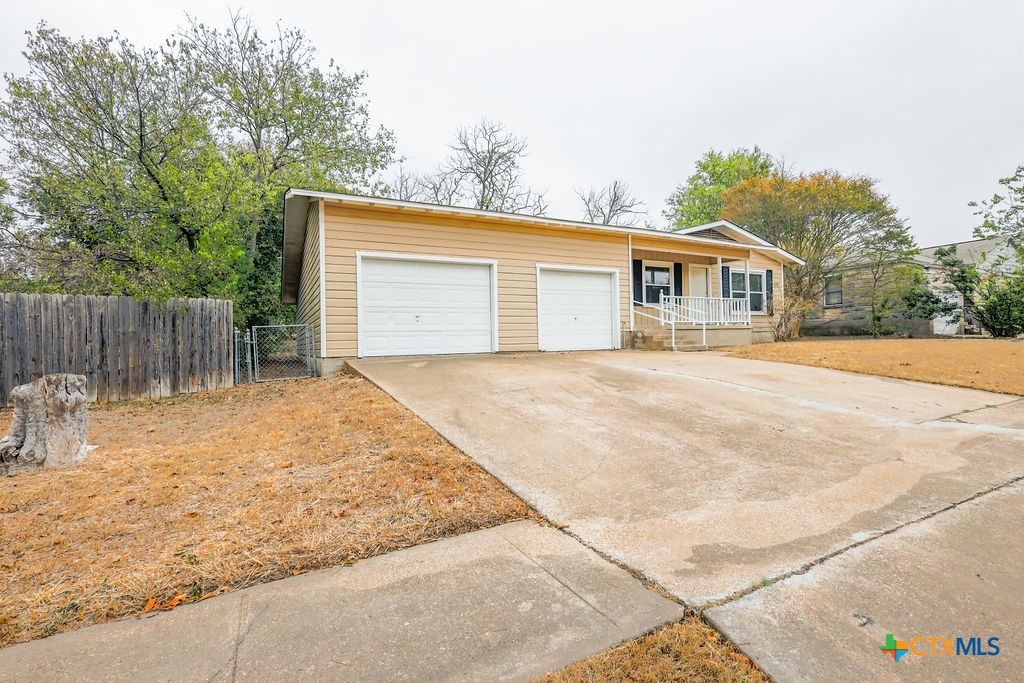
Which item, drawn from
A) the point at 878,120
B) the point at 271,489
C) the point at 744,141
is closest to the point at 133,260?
the point at 271,489

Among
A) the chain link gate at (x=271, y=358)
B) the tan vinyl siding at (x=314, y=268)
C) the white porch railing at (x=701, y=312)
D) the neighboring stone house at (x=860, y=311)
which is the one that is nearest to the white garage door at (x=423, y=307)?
the tan vinyl siding at (x=314, y=268)

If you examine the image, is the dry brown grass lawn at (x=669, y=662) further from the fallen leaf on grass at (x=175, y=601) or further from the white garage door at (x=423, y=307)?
the white garage door at (x=423, y=307)

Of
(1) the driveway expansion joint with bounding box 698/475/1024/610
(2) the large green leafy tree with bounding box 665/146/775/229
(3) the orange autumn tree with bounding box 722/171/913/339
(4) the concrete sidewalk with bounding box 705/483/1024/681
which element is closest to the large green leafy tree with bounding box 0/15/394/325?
(1) the driveway expansion joint with bounding box 698/475/1024/610

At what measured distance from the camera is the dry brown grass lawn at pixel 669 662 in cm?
147

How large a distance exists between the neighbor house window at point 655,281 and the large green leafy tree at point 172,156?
11.0 metres

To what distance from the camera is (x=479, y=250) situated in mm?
9906

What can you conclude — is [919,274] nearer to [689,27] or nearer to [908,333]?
[908,333]

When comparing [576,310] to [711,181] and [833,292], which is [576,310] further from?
[711,181]

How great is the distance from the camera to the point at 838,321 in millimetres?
20531

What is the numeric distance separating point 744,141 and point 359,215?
1212 inches

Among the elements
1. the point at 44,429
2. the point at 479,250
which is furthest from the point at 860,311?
the point at 44,429

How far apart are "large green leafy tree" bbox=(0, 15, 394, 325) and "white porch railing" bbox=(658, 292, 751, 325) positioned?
10915 millimetres

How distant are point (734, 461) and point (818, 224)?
2101 cm

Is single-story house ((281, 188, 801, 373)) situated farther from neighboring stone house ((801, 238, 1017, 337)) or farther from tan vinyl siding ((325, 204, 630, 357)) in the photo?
neighboring stone house ((801, 238, 1017, 337))
